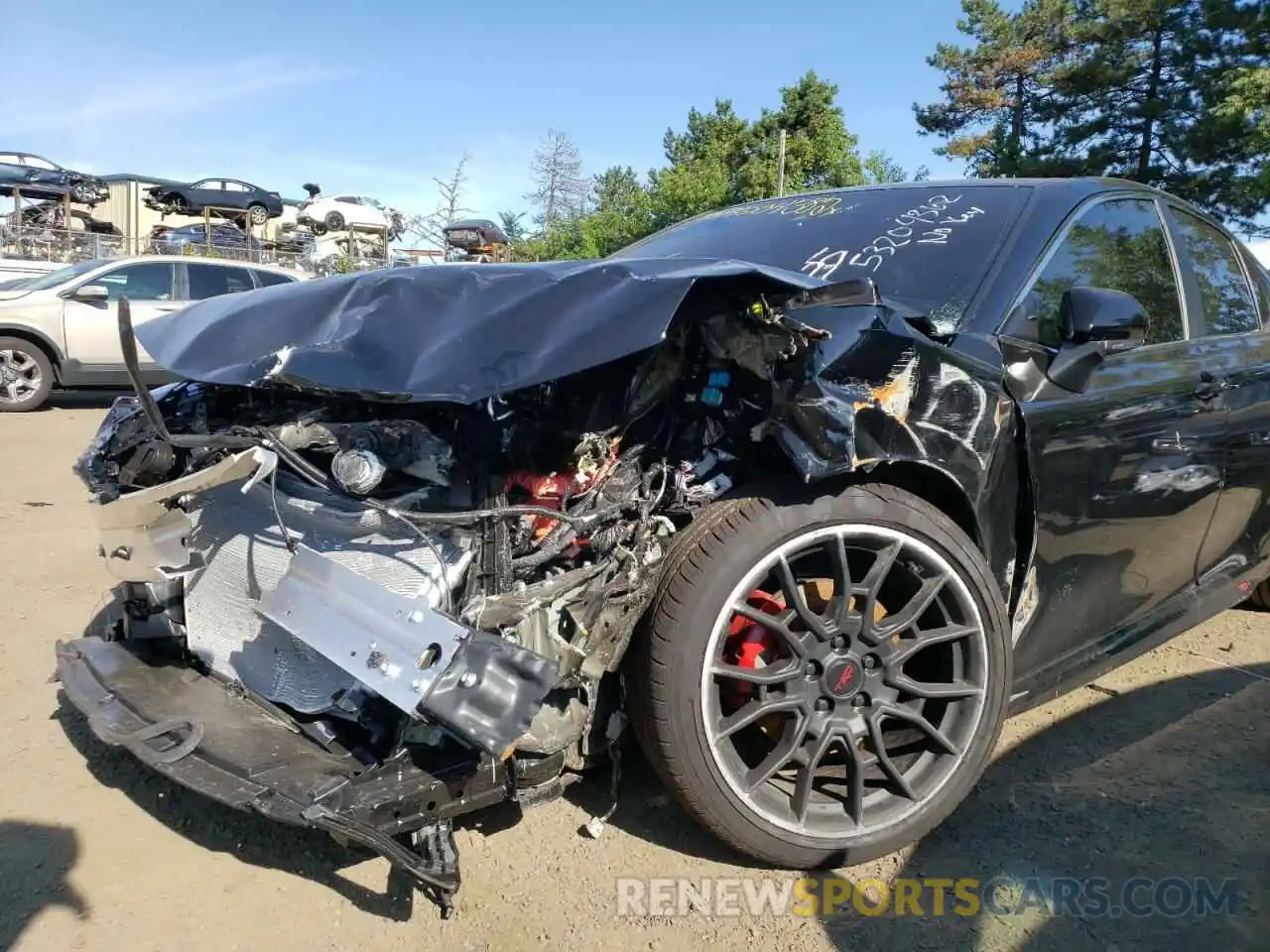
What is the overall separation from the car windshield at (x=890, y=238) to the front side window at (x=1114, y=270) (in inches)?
7.6

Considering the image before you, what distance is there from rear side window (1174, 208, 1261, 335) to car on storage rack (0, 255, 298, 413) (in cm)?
853

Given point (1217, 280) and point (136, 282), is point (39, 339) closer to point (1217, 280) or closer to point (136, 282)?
point (136, 282)

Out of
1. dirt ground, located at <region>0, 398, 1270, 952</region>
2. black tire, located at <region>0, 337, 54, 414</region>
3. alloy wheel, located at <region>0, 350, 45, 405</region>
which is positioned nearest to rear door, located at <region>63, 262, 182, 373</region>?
black tire, located at <region>0, 337, 54, 414</region>

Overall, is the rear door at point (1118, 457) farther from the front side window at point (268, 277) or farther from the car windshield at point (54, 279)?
the car windshield at point (54, 279)

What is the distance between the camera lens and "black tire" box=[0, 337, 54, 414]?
951 centimetres

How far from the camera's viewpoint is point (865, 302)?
2188 millimetres

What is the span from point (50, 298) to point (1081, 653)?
1062cm

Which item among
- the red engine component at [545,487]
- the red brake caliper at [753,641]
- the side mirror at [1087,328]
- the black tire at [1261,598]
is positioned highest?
the side mirror at [1087,328]

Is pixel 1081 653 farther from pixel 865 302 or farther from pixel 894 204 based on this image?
pixel 894 204

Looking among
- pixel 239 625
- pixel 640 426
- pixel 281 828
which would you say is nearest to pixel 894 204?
pixel 640 426

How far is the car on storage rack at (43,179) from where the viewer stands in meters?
23.6

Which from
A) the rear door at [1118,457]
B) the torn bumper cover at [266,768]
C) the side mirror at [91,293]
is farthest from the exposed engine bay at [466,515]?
the side mirror at [91,293]

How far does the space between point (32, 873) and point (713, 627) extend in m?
1.81

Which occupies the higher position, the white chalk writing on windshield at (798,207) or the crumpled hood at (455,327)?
the white chalk writing on windshield at (798,207)
